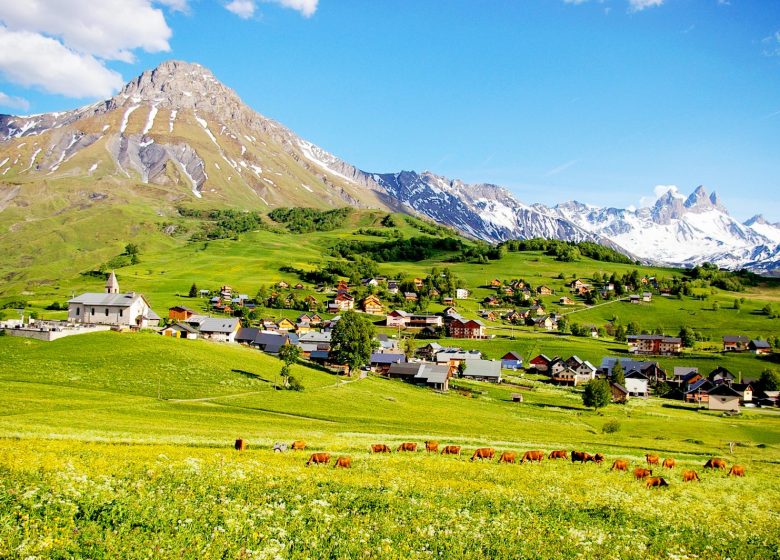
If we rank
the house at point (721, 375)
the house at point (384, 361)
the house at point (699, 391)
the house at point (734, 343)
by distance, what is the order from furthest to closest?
the house at point (734, 343) < the house at point (721, 375) < the house at point (384, 361) < the house at point (699, 391)

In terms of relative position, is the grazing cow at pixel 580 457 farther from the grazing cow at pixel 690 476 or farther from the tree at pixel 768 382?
the tree at pixel 768 382

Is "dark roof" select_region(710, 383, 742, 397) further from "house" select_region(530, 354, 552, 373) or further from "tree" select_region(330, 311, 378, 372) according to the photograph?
"tree" select_region(330, 311, 378, 372)

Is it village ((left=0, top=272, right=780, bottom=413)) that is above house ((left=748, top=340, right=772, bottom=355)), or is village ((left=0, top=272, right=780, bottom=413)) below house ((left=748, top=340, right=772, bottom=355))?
below

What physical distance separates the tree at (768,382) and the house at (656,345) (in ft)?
135

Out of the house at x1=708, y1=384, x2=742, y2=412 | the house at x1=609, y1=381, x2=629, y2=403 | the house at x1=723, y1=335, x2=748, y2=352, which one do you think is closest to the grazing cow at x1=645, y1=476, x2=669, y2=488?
the house at x1=609, y1=381, x2=629, y2=403

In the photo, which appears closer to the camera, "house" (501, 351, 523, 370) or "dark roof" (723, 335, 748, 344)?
"house" (501, 351, 523, 370)

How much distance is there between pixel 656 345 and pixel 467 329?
2400 inches

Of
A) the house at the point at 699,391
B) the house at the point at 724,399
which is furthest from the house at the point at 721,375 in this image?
the house at the point at 724,399

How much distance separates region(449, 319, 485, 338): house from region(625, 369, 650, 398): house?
60.7 meters

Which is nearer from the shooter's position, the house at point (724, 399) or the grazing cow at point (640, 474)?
the grazing cow at point (640, 474)

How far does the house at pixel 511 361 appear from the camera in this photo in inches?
6422

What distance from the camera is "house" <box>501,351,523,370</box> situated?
163 metres

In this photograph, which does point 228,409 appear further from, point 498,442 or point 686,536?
point 686,536

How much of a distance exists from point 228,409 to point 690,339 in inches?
6600
